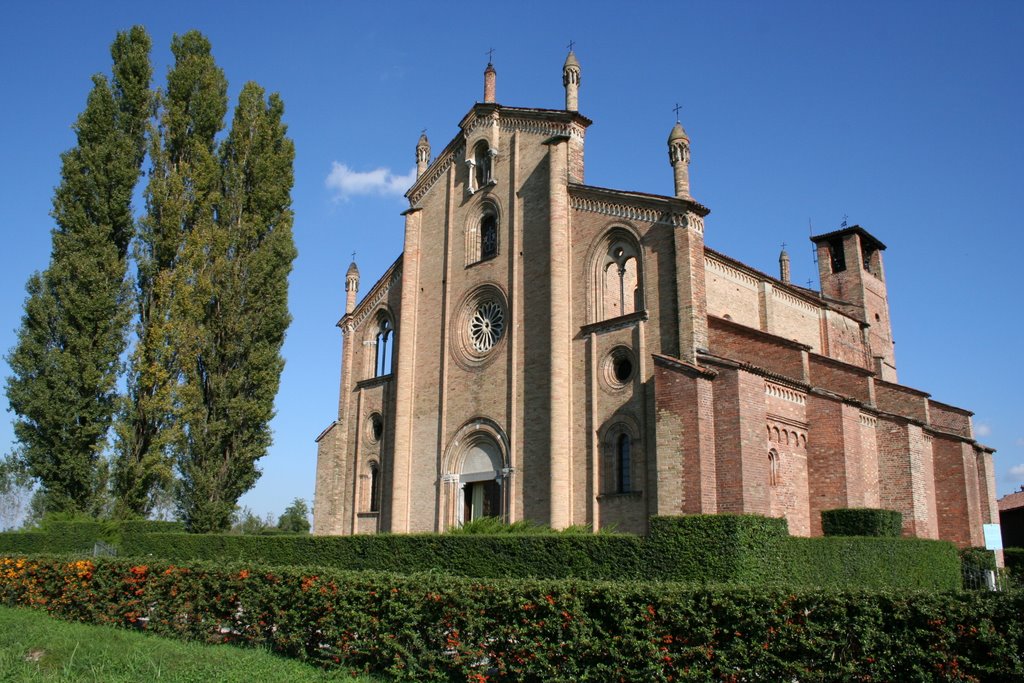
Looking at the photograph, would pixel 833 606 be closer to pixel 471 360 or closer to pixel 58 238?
pixel 471 360

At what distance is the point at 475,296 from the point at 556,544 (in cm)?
1187

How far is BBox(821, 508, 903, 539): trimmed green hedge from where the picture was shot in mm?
19688

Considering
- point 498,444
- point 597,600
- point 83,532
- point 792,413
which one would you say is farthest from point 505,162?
point 597,600

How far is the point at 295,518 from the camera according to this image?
3002 inches

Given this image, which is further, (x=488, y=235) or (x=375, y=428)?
(x=375, y=428)

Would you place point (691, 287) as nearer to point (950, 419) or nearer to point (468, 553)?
point (468, 553)

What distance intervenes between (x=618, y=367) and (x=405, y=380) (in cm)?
865

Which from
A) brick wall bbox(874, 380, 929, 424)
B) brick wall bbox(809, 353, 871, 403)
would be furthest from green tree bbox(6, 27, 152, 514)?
brick wall bbox(874, 380, 929, 424)

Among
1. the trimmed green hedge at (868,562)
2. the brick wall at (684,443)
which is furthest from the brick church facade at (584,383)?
the trimmed green hedge at (868,562)

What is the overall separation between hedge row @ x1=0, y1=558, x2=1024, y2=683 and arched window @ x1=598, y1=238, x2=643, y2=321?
43.7 feet

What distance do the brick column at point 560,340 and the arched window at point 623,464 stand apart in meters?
1.51

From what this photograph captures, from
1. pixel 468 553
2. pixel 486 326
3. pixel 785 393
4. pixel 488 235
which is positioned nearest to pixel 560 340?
pixel 486 326

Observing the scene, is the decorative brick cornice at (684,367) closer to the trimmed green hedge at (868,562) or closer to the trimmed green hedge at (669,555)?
the trimmed green hedge at (669,555)

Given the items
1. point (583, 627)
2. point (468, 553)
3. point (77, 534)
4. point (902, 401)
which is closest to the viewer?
point (583, 627)
